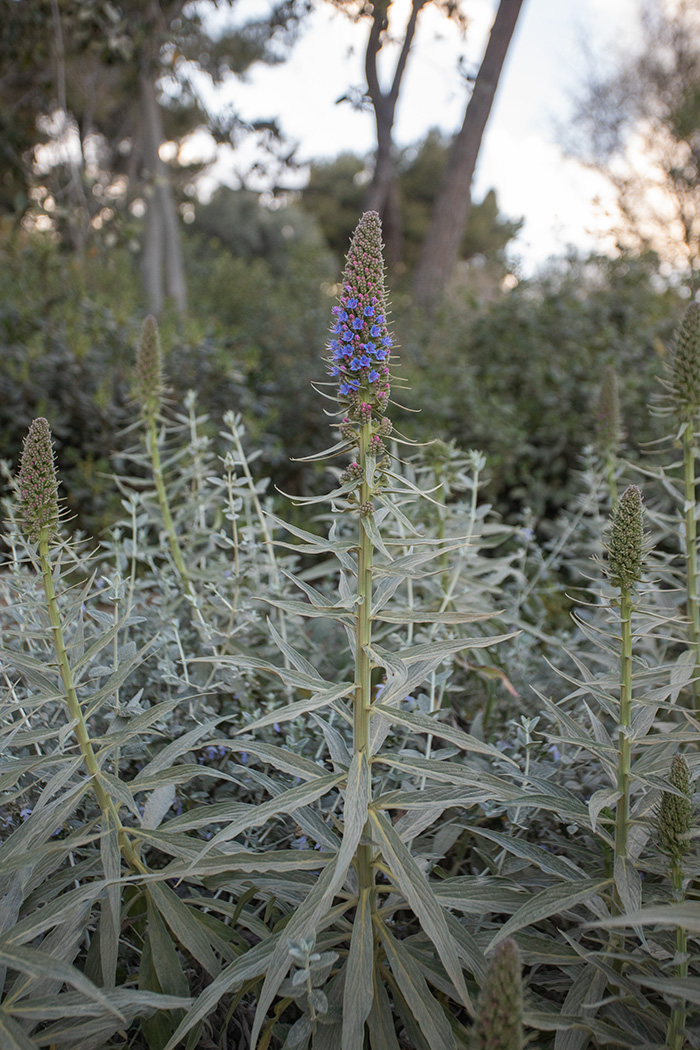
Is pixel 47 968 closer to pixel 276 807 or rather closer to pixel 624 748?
pixel 276 807

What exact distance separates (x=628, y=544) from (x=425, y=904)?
0.84m

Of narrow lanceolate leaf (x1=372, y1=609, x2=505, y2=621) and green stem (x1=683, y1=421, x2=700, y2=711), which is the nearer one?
narrow lanceolate leaf (x1=372, y1=609, x2=505, y2=621)

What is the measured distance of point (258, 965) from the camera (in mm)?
1402

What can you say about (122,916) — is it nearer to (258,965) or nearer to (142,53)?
(258,965)

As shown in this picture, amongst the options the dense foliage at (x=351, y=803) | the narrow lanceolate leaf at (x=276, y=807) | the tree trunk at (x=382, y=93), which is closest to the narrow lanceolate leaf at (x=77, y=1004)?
the dense foliage at (x=351, y=803)

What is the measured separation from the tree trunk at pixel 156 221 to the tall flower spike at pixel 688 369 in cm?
600

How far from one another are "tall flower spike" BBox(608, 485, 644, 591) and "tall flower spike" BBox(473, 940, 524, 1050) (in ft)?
2.76

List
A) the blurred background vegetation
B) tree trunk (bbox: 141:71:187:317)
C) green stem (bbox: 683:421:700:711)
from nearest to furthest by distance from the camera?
green stem (bbox: 683:421:700:711), the blurred background vegetation, tree trunk (bbox: 141:71:187:317)

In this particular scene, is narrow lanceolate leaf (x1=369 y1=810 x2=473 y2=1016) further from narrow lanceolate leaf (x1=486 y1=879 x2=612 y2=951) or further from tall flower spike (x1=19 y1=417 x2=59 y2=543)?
tall flower spike (x1=19 y1=417 x2=59 y2=543)

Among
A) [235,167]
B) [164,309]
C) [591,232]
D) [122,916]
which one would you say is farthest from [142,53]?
[122,916]

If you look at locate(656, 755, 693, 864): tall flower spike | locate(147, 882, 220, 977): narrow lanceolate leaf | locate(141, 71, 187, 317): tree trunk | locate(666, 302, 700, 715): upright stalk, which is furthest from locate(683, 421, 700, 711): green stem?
locate(141, 71, 187, 317): tree trunk

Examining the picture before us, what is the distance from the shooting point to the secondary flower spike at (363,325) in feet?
4.71

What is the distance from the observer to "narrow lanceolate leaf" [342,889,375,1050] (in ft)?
4.37

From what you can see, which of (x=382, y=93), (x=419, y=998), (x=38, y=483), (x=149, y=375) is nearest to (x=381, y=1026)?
(x=419, y=998)
